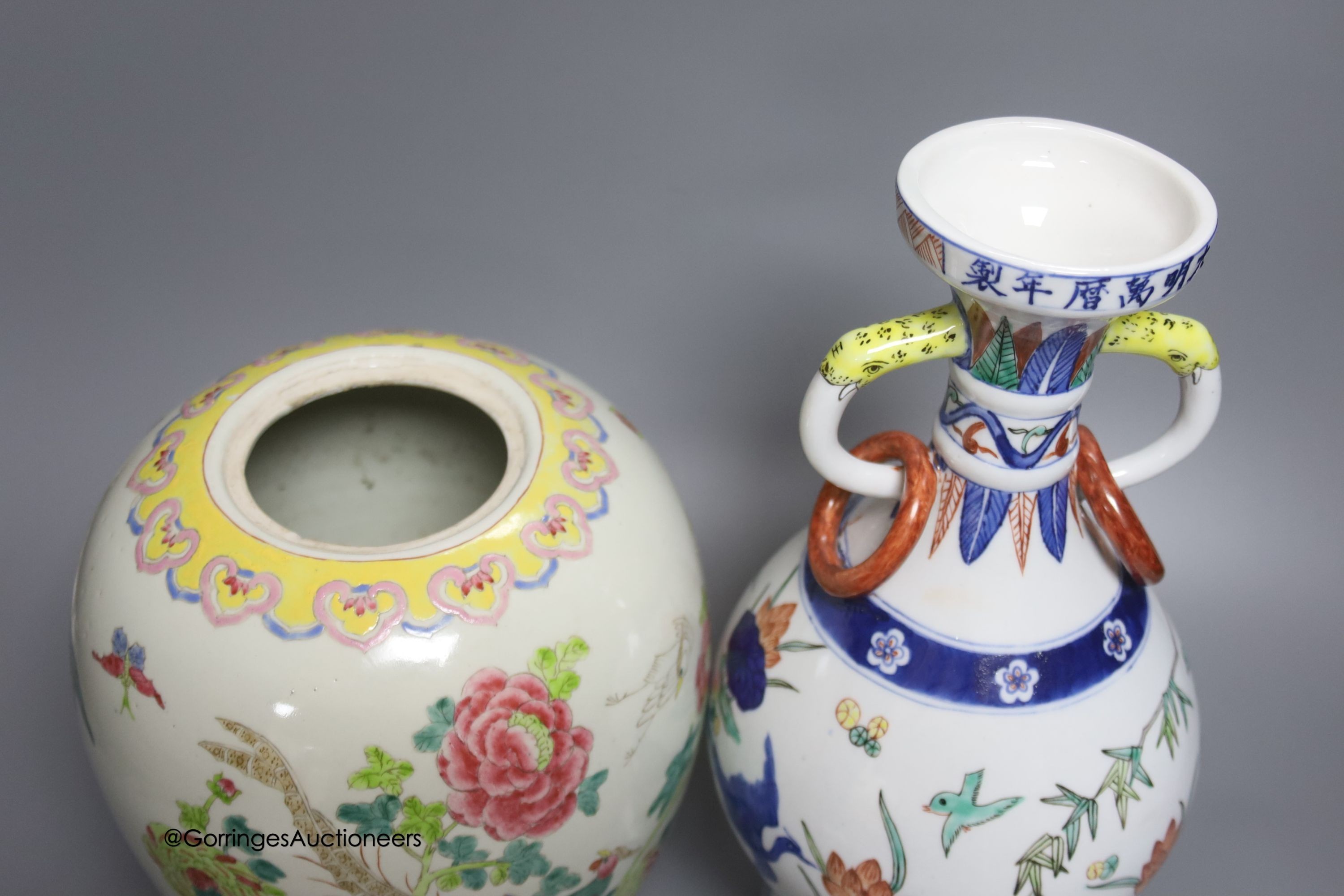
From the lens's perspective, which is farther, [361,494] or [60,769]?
[60,769]

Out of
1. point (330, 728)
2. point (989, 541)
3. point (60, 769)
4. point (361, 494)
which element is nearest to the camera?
point (330, 728)

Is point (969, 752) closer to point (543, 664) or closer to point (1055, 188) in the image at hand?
point (543, 664)

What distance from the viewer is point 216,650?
3.98 feet

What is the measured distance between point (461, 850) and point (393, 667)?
0.60ft

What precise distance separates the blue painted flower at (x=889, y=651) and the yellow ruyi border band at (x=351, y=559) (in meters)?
0.28

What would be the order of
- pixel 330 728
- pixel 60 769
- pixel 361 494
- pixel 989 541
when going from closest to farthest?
pixel 330 728 < pixel 989 541 < pixel 361 494 < pixel 60 769

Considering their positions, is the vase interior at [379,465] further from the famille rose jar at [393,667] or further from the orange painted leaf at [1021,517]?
the orange painted leaf at [1021,517]

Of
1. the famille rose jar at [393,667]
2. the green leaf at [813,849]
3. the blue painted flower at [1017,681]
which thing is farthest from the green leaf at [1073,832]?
the famille rose jar at [393,667]

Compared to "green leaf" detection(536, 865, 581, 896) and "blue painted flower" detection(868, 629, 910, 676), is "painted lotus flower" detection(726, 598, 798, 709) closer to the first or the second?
"blue painted flower" detection(868, 629, 910, 676)

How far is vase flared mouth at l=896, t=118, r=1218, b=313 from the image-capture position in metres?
1.26

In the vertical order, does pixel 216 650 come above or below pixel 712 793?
above

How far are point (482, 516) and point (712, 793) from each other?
699 mm

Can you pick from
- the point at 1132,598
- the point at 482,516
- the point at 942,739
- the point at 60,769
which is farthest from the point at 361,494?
the point at 1132,598

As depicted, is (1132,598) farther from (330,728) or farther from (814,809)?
(330,728)
